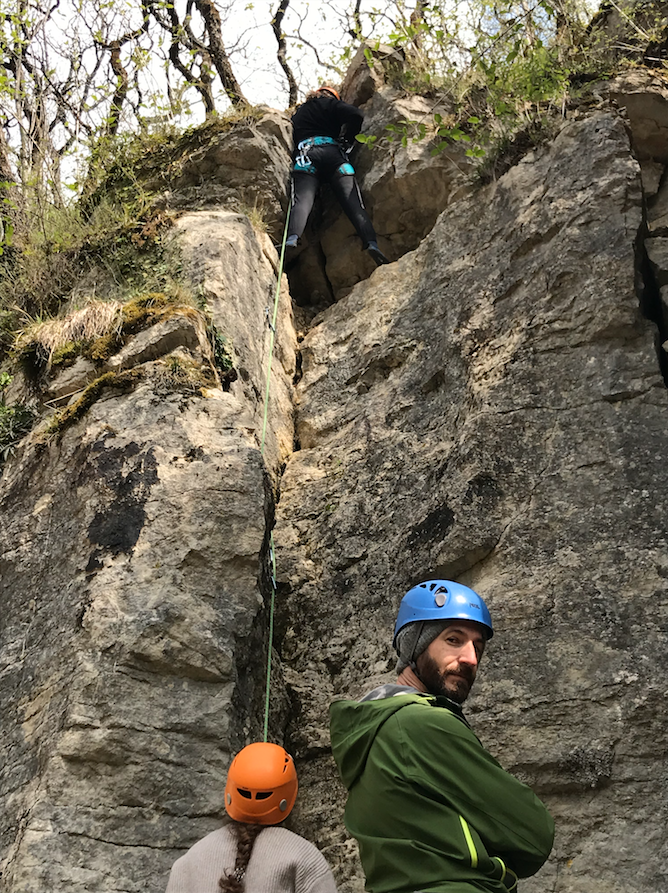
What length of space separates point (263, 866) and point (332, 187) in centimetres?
582

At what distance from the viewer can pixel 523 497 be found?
447cm

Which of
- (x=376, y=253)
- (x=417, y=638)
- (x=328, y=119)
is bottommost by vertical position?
(x=417, y=638)

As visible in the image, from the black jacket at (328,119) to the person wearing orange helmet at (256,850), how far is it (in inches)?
240

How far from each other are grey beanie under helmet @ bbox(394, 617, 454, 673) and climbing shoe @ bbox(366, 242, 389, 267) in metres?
4.32

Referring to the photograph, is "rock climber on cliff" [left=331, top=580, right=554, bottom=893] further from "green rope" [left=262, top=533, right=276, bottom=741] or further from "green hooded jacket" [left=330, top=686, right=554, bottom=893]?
"green rope" [left=262, top=533, right=276, bottom=741]

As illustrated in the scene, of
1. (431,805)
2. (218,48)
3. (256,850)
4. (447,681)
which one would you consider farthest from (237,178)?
(431,805)

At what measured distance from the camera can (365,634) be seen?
456 cm

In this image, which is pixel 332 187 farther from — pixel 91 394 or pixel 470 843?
pixel 470 843

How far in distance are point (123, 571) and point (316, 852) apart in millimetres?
1730

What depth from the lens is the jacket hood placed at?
2.69 meters

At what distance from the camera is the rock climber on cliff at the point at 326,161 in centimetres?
704

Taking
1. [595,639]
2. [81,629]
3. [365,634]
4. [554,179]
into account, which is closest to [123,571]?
[81,629]

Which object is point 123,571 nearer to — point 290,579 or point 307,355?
point 290,579

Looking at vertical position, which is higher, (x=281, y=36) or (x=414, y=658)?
(x=281, y=36)
